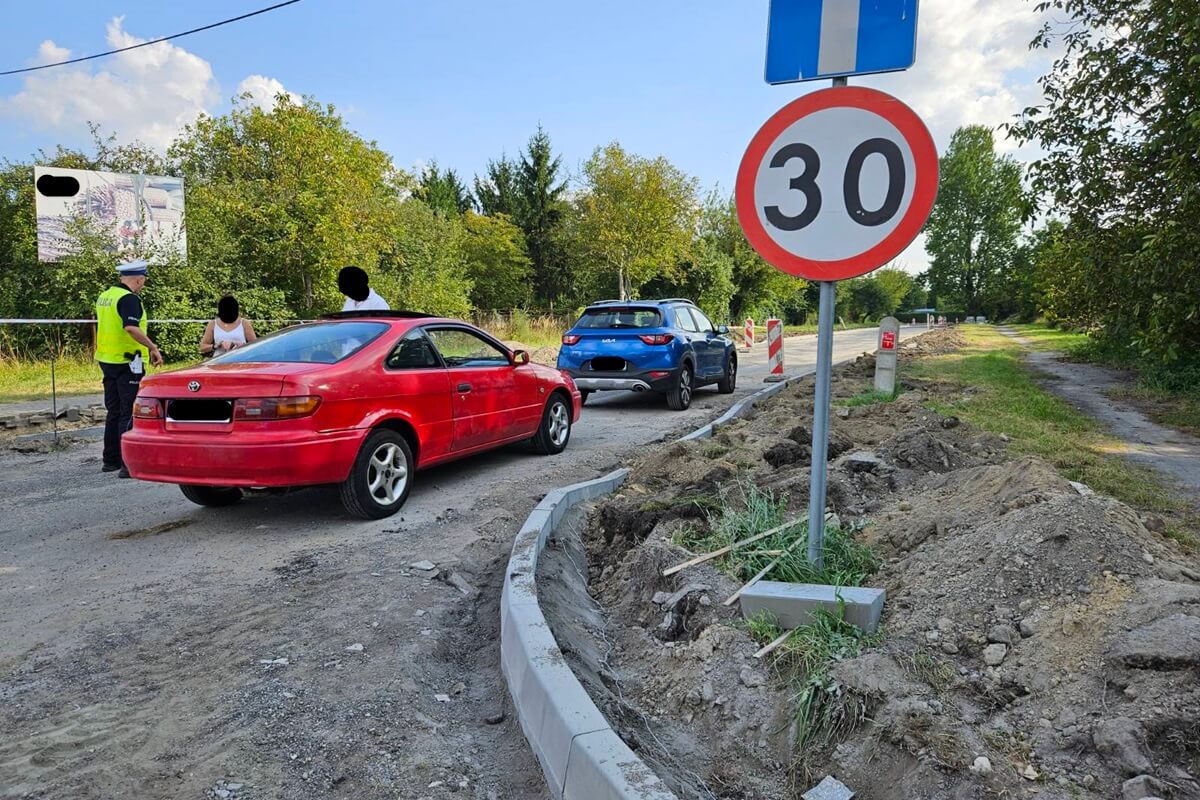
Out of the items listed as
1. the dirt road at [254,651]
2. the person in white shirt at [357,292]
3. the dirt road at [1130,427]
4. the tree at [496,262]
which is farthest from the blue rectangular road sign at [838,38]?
the tree at [496,262]

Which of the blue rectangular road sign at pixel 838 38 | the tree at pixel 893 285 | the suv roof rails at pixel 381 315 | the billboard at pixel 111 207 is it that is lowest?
the suv roof rails at pixel 381 315

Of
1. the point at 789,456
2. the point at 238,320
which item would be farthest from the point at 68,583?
the point at 789,456

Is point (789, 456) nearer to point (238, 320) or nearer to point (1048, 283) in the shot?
point (238, 320)

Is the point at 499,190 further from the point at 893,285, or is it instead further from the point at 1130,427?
the point at 893,285

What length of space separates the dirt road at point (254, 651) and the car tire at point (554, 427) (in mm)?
1777

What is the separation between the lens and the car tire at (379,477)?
537 cm

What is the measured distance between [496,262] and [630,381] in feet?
105

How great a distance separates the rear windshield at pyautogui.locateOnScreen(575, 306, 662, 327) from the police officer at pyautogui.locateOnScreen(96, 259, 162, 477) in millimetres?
6146

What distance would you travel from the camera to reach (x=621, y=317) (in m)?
11.7

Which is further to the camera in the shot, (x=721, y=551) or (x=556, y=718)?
(x=721, y=551)

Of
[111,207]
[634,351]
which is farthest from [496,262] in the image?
[634,351]

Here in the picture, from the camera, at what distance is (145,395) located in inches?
211

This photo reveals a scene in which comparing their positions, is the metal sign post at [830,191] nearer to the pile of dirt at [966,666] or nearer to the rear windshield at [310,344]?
the pile of dirt at [966,666]

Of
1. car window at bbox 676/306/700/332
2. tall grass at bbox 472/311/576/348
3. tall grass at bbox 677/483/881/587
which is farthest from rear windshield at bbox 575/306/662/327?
tall grass at bbox 472/311/576/348
